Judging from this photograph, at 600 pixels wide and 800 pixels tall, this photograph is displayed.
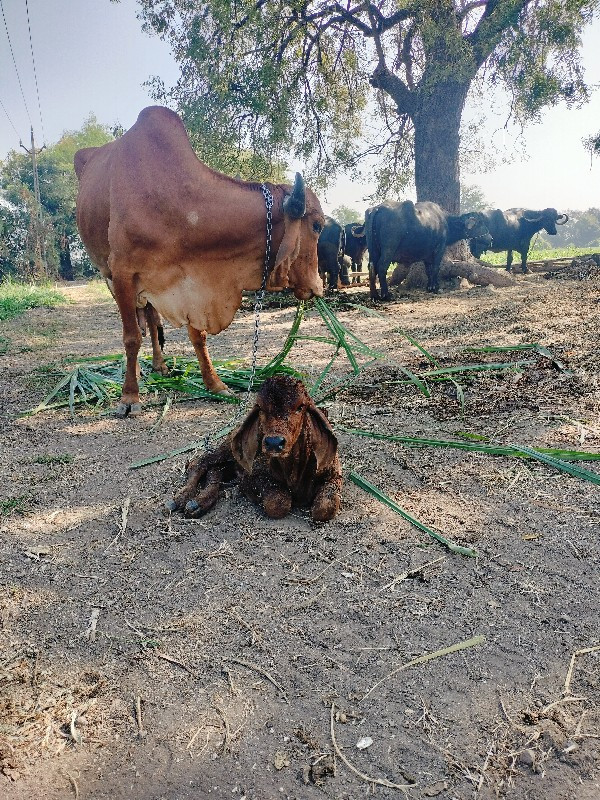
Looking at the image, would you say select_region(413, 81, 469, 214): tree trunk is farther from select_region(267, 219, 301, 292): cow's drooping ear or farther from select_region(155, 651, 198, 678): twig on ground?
select_region(155, 651, 198, 678): twig on ground

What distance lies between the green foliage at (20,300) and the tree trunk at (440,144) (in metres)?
9.53

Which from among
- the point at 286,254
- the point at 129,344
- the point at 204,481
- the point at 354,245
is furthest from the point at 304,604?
the point at 354,245

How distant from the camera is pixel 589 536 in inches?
103

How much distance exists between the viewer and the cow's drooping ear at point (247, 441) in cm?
286

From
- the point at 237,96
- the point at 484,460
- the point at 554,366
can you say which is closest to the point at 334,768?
the point at 484,460

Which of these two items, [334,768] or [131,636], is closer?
[334,768]

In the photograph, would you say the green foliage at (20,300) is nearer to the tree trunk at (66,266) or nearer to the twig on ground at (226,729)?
the twig on ground at (226,729)

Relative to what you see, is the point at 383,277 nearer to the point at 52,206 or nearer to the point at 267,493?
the point at 267,493

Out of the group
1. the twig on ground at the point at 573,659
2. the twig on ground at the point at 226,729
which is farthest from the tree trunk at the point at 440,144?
the twig on ground at the point at 226,729

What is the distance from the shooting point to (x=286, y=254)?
14.8 ft

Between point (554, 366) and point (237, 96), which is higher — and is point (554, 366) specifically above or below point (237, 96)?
below

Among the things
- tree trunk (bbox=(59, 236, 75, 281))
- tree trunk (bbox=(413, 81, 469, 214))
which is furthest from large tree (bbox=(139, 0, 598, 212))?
tree trunk (bbox=(59, 236, 75, 281))

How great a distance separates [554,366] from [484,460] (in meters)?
2.14

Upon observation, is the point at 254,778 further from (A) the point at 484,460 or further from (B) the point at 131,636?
(A) the point at 484,460
